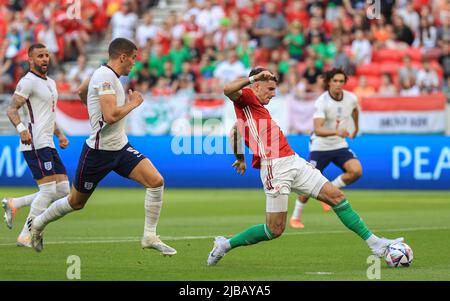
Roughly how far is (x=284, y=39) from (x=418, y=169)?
6.15 metres

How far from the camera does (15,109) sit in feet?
46.0

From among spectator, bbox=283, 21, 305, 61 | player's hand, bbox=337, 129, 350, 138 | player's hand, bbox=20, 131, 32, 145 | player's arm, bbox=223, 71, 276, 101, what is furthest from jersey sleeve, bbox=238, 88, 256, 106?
spectator, bbox=283, 21, 305, 61

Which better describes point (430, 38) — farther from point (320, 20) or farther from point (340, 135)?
point (340, 135)

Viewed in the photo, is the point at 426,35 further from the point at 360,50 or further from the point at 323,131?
the point at 323,131

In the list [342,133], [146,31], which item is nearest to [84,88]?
[342,133]

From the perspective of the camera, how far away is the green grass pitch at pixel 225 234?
11094mm

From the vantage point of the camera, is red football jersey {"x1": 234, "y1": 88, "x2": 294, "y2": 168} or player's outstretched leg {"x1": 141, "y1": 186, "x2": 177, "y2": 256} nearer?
red football jersey {"x1": 234, "y1": 88, "x2": 294, "y2": 168}

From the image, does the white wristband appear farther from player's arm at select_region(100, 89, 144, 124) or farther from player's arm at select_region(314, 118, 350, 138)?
player's arm at select_region(314, 118, 350, 138)

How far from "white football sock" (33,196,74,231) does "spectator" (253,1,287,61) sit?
16.8m

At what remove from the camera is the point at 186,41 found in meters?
30.1

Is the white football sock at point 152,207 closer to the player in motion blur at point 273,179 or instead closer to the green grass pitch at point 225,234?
the green grass pitch at point 225,234

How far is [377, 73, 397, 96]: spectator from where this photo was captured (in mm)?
25703
